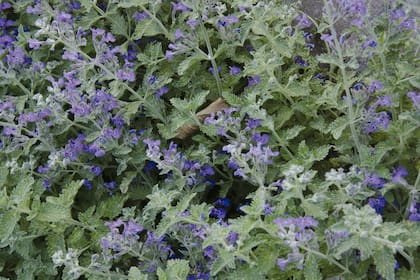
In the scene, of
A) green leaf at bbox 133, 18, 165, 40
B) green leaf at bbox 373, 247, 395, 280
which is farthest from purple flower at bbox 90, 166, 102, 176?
green leaf at bbox 373, 247, 395, 280

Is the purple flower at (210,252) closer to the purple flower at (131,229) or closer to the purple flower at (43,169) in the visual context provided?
the purple flower at (131,229)

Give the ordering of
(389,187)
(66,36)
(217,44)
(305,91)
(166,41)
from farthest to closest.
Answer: (166,41) → (217,44) → (66,36) → (305,91) → (389,187)

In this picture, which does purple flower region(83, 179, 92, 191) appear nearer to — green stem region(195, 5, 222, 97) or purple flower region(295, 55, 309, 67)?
green stem region(195, 5, 222, 97)

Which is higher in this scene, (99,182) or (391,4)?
(391,4)

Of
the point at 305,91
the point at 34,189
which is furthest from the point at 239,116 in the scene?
the point at 34,189

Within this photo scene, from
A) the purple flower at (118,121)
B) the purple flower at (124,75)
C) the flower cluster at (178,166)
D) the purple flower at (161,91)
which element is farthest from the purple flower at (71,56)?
the flower cluster at (178,166)

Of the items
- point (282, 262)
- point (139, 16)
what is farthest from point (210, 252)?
point (139, 16)

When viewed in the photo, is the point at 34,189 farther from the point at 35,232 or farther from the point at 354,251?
the point at 354,251
